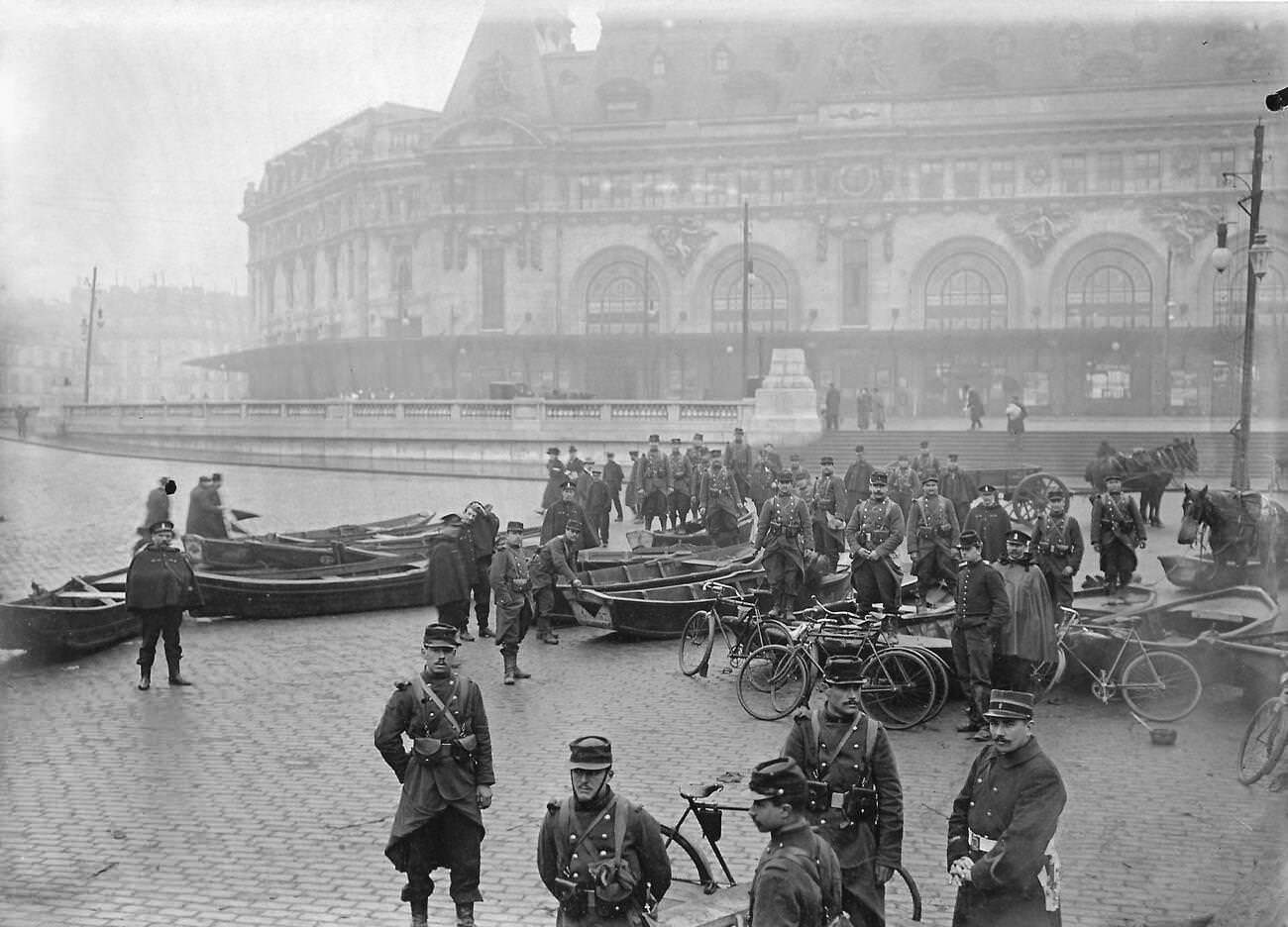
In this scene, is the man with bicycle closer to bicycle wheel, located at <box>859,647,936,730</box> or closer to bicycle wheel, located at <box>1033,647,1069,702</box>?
bicycle wheel, located at <box>859,647,936,730</box>

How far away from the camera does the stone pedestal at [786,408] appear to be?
1393 inches

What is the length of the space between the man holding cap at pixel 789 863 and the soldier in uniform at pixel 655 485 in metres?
20.0

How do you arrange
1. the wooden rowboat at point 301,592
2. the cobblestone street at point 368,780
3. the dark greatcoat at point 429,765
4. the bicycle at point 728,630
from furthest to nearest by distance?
1. the wooden rowboat at point 301,592
2. the bicycle at point 728,630
3. the cobblestone street at point 368,780
4. the dark greatcoat at point 429,765

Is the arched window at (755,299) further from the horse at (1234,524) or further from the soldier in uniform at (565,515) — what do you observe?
the horse at (1234,524)

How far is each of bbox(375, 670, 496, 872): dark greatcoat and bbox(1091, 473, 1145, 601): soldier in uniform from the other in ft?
33.4

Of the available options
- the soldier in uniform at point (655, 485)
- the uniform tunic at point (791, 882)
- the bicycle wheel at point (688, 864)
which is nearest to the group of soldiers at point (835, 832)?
the uniform tunic at point (791, 882)

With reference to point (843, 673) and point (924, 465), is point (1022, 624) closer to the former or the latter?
point (843, 673)

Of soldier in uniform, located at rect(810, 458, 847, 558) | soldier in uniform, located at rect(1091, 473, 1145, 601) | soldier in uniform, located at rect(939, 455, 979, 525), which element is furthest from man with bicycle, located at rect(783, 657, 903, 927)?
soldier in uniform, located at rect(939, 455, 979, 525)

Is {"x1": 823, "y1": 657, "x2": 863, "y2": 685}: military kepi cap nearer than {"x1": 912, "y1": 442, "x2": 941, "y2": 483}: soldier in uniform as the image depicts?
Yes

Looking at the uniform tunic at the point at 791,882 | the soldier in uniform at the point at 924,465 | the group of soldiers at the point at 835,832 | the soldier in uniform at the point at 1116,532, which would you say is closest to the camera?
the uniform tunic at the point at 791,882

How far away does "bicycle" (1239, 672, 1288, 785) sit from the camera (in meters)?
8.83

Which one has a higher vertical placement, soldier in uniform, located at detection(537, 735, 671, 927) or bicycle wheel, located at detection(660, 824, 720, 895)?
soldier in uniform, located at detection(537, 735, 671, 927)

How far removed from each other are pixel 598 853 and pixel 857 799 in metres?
1.40

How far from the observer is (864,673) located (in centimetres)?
1075
